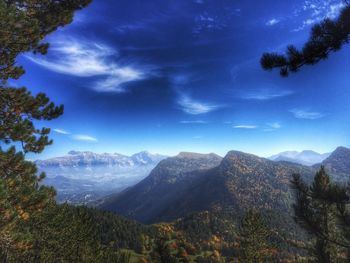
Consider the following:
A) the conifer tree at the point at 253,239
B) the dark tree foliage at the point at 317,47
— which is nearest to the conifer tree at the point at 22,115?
the dark tree foliage at the point at 317,47

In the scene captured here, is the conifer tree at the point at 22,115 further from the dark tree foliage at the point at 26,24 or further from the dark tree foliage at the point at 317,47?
the dark tree foliage at the point at 317,47

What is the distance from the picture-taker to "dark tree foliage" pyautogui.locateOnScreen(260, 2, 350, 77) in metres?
8.29

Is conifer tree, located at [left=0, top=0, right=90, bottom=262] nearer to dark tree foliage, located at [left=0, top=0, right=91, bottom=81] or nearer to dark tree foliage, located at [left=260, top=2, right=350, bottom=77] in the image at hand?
dark tree foliage, located at [left=0, top=0, right=91, bottom=81]

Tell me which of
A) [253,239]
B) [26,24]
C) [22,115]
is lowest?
[253,239]

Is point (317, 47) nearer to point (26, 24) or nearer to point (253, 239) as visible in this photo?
point (26, 24)

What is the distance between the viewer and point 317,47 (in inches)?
342

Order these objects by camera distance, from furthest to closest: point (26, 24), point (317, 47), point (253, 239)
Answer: point (253, 239), point (26, 24), point (317, 47)

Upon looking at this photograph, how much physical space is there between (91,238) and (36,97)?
4670cm

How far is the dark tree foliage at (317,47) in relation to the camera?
27.2 ft

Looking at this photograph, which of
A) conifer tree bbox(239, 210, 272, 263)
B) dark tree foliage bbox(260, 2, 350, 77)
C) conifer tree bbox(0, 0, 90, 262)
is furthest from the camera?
conifer tree bbox(239, 210, 272, 263)

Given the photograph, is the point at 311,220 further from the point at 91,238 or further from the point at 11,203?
the point at 91,238

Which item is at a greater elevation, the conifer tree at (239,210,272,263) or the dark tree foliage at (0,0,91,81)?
the dark tree foliage at (0,0,91,81)

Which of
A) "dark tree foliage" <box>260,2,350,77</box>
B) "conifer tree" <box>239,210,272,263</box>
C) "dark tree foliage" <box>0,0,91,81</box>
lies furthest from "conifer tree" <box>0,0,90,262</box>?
"conifer tree" <box>239,210,272,263</box>

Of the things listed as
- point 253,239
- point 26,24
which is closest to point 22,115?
point 26,24
